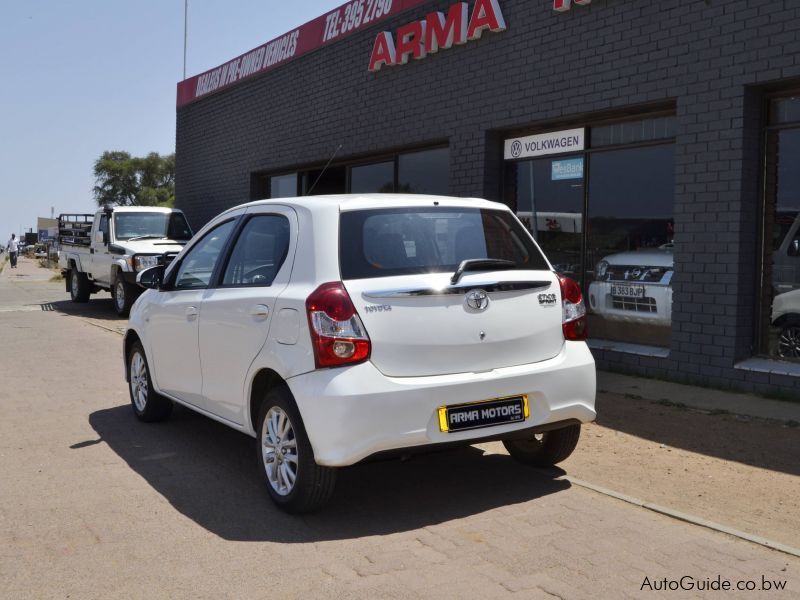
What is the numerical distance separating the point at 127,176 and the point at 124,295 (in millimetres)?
69298

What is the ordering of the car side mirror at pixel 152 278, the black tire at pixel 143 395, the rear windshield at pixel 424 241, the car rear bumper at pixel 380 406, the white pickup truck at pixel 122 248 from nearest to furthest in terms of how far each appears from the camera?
1. the car rear bumper at pixel 380 406
2. the rear windshield at pixel 424 241
3. the car side mirror at pixel 152 278
4. the black tire at pixel 143 395
5. the white pickup truck at pixel 122 248

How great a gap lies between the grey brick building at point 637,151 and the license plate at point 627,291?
0.09 feet

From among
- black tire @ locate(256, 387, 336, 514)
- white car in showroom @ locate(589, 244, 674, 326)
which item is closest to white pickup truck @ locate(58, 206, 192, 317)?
white car in showroom @ locate(589, 244, 674, 326)

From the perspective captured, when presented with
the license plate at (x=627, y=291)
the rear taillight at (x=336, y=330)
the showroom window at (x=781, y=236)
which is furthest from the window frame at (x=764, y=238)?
the rear taillight at (x=336, y=330)

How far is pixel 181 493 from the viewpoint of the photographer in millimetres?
5211

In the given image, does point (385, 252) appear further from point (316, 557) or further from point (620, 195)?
point (620, 195)

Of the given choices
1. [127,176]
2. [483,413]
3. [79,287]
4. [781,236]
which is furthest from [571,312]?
[127,176]

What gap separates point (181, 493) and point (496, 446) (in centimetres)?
233

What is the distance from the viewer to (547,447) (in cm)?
554

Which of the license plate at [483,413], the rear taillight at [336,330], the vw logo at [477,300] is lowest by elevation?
the license plate at [483,413]

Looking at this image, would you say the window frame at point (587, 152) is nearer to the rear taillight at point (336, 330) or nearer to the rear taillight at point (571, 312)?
the rear taillight at point (571, 312)

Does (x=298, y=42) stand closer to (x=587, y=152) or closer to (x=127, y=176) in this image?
(x=587, y=152)

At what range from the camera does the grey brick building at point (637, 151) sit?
830 cm

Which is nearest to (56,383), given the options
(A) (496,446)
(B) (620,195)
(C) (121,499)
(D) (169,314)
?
(D) (169,314)
